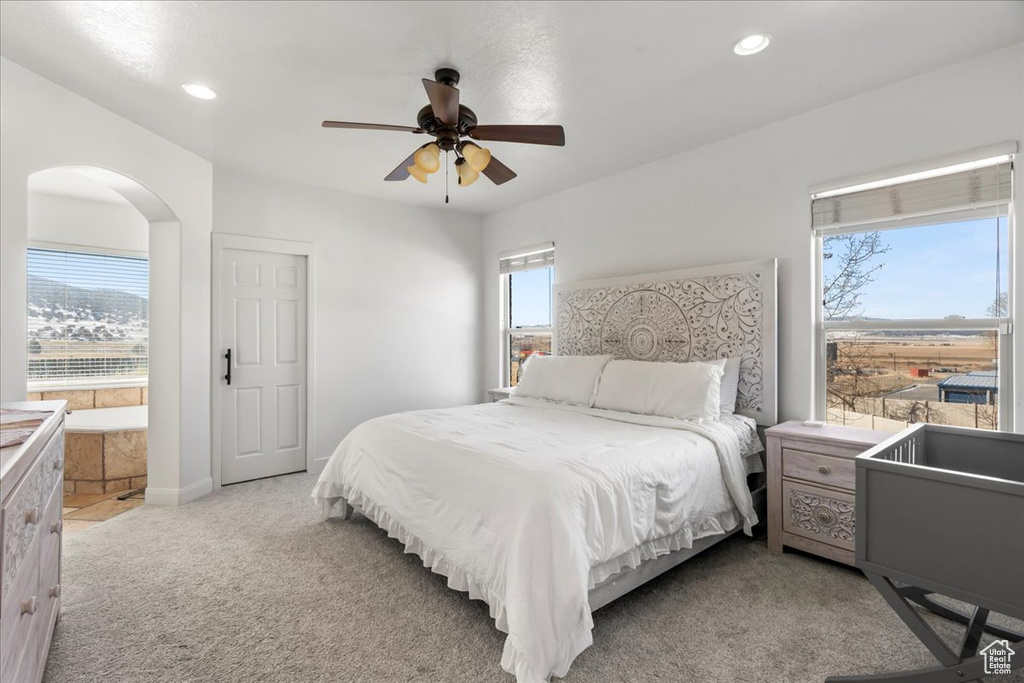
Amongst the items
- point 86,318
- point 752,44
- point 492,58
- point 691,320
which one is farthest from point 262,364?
point 752,44

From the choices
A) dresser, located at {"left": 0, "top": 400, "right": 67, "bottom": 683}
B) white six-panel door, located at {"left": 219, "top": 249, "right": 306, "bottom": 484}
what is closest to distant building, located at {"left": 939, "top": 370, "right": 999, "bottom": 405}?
dresser, located at {"left": 0, "top": 400, "right": 67, "bottom": 683}

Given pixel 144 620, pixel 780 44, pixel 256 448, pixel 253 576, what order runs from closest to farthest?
pixel 144 620
pixel 780 44
pixel 253 576
pixel 256 448

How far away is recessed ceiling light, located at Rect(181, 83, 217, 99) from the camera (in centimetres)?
258

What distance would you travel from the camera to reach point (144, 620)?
2.07 metres

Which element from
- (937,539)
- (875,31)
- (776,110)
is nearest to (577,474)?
(937,539)

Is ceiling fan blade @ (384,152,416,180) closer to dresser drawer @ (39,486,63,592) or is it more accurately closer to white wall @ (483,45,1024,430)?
white wall @ (483,45,1024,430)

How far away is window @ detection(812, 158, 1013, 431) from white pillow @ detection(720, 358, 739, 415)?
1.58 feet

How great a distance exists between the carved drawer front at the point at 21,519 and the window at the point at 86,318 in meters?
4.05

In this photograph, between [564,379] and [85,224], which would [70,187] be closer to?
[85,224]

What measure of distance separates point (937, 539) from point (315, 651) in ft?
7.17

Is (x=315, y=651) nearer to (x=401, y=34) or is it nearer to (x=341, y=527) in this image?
(x=341, y=527)

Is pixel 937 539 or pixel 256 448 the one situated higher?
pixel 937 539

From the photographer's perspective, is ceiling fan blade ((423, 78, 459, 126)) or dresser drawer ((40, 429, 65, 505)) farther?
ceiling fan blade ((423, 78, 459, 126))

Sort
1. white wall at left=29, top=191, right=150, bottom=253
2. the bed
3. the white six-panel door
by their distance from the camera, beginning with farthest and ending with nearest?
white wall at left=29, top=191, right=150, bottom=253
the white six-panel door
the bed
